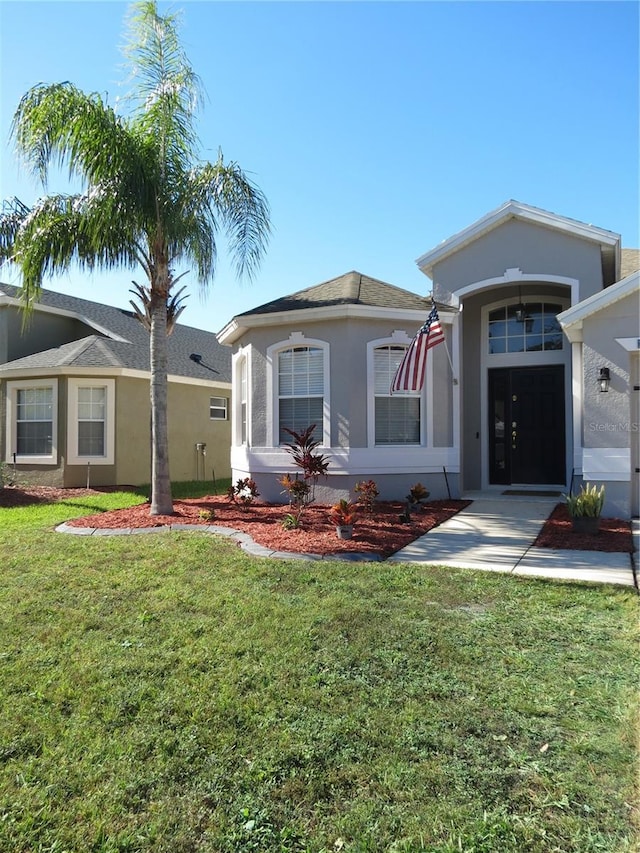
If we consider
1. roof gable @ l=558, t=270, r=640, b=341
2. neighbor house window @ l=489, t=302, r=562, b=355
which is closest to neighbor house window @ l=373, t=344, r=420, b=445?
neighbor house window @ l=489, t=302, r=562, b=355

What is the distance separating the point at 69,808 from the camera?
2.51 m

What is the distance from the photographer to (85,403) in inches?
579

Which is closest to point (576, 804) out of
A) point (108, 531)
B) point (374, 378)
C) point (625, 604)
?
point (625, 604)

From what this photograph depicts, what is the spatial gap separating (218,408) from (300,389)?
26.6ft

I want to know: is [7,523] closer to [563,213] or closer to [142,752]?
[142,752]

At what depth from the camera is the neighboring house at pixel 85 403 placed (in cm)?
1452

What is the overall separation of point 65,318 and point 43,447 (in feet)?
16.7

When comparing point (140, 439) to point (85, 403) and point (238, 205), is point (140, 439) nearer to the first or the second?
point (85, 403)

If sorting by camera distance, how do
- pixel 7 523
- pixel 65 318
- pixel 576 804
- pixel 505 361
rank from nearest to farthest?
1. pixel 576 804
2. pixel 7 523
3. pixel 505 361
4. pixel 65 318

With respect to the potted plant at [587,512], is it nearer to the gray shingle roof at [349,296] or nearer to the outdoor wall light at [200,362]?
Result: the gray shingle roof at [349,296]

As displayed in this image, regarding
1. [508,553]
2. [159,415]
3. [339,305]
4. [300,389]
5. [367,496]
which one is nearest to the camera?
[508,553]

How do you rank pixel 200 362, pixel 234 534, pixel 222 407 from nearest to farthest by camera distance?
1. pixel 234 534
2. pixel 222 407
3. pixel 200 362

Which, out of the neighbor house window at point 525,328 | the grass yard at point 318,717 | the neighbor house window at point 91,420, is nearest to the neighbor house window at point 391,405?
the neighbor house window at point 525,328

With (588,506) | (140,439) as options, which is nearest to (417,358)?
(588,506)
